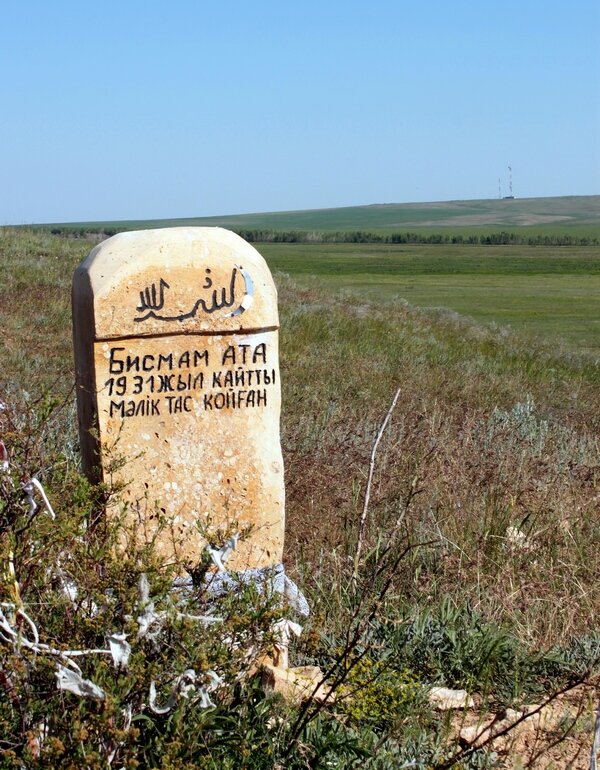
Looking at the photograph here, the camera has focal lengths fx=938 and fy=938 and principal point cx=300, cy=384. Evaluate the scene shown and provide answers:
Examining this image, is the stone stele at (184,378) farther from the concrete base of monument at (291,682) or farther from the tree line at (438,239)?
the tree line at (438,239)

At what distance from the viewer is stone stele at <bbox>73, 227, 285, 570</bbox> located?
4445 millimetres

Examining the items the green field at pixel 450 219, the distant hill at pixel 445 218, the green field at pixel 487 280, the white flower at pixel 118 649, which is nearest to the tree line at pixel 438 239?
the green field at pixel 487 280

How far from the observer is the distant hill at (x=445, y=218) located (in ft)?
497

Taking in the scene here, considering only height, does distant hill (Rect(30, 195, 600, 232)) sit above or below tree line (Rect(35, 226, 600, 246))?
above

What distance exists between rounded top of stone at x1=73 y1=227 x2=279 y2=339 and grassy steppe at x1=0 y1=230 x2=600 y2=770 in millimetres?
532

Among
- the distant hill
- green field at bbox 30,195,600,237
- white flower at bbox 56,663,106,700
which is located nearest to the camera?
white flower at bbox 56,663,106,700

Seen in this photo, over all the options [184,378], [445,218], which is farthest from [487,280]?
[445,218]

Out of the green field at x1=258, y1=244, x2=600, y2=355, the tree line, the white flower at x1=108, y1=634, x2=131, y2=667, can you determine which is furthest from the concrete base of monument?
the tree line

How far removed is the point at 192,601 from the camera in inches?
99.3

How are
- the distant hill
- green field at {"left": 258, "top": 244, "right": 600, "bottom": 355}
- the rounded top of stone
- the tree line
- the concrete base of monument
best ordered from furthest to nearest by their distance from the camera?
the distant hill
the tree line
green field at {"left": 258, "top": 244, "right": 600, "bottom": 355}
the rounded top of stone
the concrete base of monument

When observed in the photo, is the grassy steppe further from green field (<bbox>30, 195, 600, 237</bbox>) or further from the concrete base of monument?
green field (<bbox>30, 195, 600, 237</bbox>)

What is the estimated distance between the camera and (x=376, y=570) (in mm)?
3473

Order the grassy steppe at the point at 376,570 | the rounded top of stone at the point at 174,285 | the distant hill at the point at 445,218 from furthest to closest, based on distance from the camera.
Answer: the distant hill at the point at 445,218 → the rounded top of stone at the point at 174,285 → the grassy steppe at the point at 376,570

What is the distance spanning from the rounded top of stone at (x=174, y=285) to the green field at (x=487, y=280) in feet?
52.9
